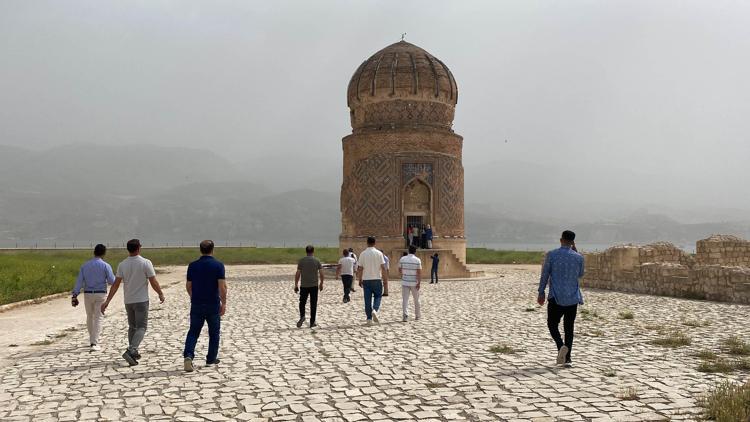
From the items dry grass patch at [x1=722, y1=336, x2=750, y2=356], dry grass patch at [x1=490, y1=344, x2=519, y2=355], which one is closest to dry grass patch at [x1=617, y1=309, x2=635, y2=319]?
dry grass patch at [x1=722, y1=336, x2=750, y2=356]

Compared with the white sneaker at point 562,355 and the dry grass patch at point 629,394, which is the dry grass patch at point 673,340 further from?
the dry grass patch at point 629,394

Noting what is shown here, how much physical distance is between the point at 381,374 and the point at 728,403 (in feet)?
11.2

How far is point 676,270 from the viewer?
646 inches

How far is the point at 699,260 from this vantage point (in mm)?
21234

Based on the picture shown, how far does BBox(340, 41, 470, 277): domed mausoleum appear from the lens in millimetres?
25844

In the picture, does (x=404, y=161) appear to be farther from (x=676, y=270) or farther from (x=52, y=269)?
(x=52, y=269)

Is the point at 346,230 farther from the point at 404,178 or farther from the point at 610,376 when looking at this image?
the point at 610,376

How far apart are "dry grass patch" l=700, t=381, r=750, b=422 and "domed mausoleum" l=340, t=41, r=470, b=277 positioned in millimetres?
19599

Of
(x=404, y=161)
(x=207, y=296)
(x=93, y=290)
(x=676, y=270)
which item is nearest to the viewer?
(x=207, y=296)

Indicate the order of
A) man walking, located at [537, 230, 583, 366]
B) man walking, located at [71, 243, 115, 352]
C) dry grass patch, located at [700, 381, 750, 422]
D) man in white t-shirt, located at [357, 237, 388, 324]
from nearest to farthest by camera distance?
dry grass patch, located at [700, 381, 750, 422] → man walking, located at [537, 230, 583, 366] → man walking, located at [71, 243, 115, 352] → man in white t-shirt, located at [357, 237, 388, 324]

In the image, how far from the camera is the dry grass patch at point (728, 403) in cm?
475

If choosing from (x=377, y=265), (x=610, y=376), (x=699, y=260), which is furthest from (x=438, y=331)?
(x=699, y=260)

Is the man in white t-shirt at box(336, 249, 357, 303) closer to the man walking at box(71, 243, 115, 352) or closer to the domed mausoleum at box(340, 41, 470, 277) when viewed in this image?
the man walking at box(71, 243, 115, 352)

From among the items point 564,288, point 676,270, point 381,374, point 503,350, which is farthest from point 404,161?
point 381,374
